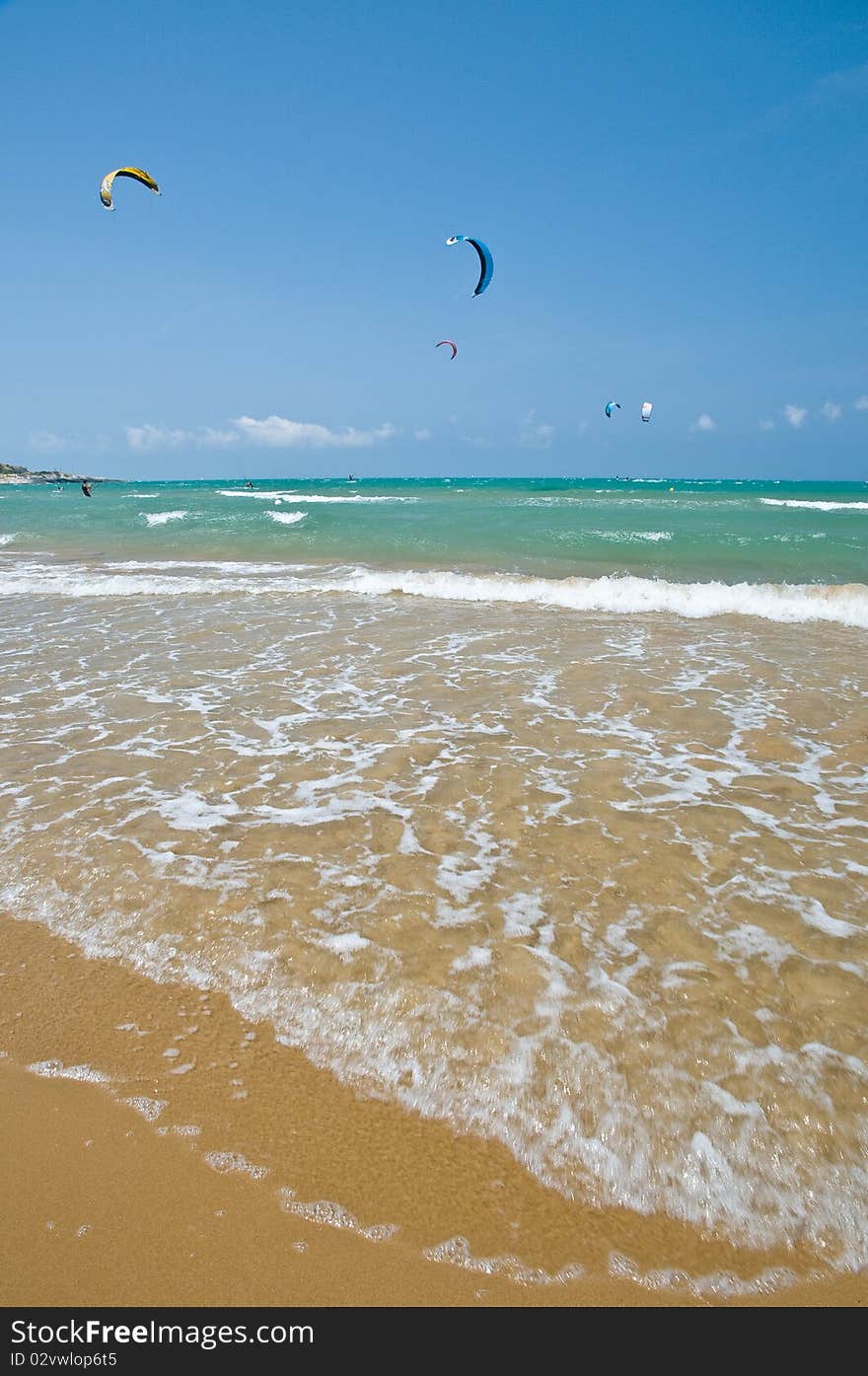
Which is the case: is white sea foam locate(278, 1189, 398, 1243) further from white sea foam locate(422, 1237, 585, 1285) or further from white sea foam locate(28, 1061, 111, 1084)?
white sea foam locate(28, 1061, 111, 1084)

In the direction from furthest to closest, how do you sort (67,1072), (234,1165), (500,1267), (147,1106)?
(67,1072)
(147,1106)
(234,1165)
(500,1267)

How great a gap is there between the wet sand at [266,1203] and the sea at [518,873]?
79 millimetres

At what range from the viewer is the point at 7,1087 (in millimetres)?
2535

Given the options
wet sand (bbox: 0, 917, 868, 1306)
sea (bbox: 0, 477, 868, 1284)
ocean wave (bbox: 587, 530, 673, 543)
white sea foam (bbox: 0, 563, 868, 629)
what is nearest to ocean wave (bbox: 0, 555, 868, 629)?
white sea foam (bbox: 0, 563, 868, 629)

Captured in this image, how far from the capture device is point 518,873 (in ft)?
12.8

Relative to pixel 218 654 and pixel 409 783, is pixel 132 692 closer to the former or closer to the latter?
pixel 218 654

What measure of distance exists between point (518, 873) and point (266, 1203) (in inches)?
83.2

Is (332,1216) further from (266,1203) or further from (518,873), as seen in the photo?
(518,873)

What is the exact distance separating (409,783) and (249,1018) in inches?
95.0

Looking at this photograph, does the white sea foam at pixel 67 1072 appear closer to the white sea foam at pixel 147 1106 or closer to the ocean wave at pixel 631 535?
the white sea foam at pixel 147 1106

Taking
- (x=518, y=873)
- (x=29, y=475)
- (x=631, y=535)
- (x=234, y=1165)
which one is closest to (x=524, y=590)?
(x=518, y=873)

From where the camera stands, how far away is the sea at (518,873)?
2434mm

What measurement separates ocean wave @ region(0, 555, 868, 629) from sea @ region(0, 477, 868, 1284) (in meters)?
2.82
